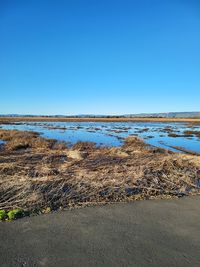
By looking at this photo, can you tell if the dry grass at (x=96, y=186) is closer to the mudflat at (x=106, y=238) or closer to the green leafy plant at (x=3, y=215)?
the green leafy plant at (x=3, y=215)

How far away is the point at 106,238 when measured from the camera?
5293 millimetres

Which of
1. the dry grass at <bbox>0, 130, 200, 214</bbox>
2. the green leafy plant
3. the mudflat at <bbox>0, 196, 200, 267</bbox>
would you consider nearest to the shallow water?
the dry grass at <bbox>0, 130, 200, 214</bbox>

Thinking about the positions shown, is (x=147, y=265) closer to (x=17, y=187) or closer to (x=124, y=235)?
(x=124, y=235)

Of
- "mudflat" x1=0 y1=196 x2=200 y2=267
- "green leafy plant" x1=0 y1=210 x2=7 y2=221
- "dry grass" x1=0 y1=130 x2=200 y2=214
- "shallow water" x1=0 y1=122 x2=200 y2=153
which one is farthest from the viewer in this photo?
"shallow water" x1=0 y1=122 x2=200 y2=153

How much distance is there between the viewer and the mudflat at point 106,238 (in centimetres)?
453

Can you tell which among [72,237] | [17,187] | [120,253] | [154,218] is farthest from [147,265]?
[17,187]

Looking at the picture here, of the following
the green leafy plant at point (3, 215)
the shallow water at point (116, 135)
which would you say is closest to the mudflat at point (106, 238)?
the green leafy plant at point (3, 215)

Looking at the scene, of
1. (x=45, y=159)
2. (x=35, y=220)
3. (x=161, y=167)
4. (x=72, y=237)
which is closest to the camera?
(x=72, y=237)

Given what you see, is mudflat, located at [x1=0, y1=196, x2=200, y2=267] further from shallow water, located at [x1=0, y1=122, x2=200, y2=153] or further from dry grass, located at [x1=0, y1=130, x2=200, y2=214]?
shallow water, located at [x1=0, y1=122, x2=200, y2=153]

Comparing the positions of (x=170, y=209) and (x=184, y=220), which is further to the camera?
(x=170, y=209)

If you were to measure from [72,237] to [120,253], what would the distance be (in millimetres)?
1082

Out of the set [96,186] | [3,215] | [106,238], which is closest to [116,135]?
[96,186]

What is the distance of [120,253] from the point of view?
4734 millimetres

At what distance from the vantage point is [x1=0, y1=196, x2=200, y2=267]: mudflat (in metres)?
4.53
